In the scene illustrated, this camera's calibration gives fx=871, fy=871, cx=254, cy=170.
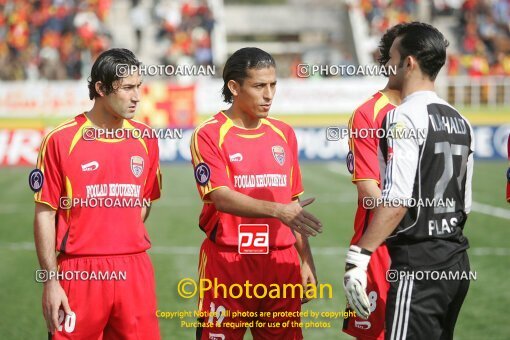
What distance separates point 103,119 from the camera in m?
5.19

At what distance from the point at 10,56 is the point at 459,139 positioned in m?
26.5

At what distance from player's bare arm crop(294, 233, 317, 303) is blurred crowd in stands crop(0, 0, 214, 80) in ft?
74.6

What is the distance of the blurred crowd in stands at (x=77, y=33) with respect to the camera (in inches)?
1108

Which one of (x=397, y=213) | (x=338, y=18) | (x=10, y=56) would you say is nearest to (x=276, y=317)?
(x=397, y=213)

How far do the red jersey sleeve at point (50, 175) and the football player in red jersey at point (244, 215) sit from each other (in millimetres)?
854

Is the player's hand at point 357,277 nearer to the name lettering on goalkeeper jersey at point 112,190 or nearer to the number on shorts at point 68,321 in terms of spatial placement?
the name lettering on goalkeeper jersey at point 112,190

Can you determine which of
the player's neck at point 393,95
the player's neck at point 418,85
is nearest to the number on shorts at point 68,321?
the player's neck at point 418,85

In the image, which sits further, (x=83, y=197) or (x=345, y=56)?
(x=345, y=56)

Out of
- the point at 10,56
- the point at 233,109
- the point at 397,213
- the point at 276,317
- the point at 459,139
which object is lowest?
the point at 276,317

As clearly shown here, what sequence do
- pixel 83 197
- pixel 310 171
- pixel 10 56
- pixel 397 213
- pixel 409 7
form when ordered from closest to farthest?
1. pixel 397 213
2. pixel 83 197
3. pixel 310 171
4. pixel 10 56
5. pixel 409 7

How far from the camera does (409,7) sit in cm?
3334

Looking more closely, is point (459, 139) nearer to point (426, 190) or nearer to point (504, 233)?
point (426, 190)

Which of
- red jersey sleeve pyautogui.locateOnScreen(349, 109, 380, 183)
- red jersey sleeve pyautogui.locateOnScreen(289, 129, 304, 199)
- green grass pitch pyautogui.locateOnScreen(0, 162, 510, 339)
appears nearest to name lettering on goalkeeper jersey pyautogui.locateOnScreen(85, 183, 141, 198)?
red jersey sleeve pyautogui.locateOnScreen(289, 129, 304, 199)

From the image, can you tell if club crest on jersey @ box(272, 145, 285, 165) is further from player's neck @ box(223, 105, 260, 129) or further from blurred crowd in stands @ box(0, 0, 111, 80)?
blurred crowd in stands @ box(0, 0, 111, 80)
